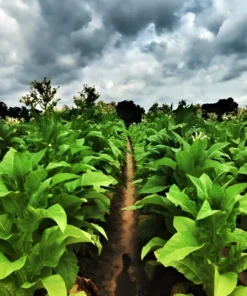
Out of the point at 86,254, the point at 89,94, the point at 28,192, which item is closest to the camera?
the point at 28,192

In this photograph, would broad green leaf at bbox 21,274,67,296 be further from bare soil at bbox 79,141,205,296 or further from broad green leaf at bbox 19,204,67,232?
A: bare soil at bbox 79,141,205,296

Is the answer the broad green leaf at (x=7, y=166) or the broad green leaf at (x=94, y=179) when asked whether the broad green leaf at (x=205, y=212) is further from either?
the broad green leaf at (x=7, y=166)

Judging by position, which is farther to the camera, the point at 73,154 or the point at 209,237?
the point at 73,154

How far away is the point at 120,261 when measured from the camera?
495cm

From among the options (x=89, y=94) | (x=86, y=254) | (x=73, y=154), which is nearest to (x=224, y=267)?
(x=86, y=254)

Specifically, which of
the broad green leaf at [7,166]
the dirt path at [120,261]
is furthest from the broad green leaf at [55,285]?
the dirt path at [120,261]

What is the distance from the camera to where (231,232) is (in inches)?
116

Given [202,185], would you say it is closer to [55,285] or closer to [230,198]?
[230,198]

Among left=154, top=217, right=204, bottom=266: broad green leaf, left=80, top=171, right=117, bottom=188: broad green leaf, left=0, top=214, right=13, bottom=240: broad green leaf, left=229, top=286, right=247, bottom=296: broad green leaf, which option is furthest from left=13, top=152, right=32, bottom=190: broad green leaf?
left=229, top=286, right=247, bottom=296: broad green leaf

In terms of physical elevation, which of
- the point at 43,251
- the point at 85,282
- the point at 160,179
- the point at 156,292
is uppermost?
the point at 160,179

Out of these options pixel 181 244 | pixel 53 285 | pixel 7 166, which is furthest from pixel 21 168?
pixel 181 244

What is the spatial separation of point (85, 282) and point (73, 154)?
5.89ft

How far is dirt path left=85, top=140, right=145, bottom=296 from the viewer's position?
14.0 feet

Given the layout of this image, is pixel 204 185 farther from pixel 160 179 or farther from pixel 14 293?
pixel 14 293
